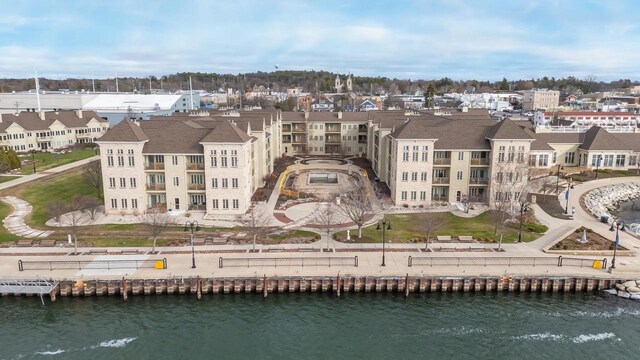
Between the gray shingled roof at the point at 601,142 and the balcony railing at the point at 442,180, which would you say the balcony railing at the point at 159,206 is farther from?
the gray shingled roof at the point at 601,142

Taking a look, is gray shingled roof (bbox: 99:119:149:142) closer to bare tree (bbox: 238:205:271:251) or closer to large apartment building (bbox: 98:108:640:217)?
large apartment building (bbox: 98:108:640:217)

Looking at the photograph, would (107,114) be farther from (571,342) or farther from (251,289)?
(571,342)

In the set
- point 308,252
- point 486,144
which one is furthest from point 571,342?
point 486,144

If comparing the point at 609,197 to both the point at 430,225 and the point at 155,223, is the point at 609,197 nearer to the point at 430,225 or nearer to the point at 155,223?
the point at 430,225

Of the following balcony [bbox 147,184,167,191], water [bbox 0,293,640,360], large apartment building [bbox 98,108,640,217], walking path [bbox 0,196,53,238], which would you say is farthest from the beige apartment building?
walking path [bbox 0,196,53,238]

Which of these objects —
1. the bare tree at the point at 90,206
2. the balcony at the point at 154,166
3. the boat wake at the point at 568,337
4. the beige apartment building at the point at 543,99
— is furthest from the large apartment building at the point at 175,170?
the beige apartment building at the point at 543,99

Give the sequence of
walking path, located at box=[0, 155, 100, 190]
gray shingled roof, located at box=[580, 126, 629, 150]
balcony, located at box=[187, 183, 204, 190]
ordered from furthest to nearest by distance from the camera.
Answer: gray shingled roof, located at box=[580, 126, 629, 150]
walking path, located at box=[0, 155, 100, 190]
balcony, located at box=[187, 183, 204, 190]
